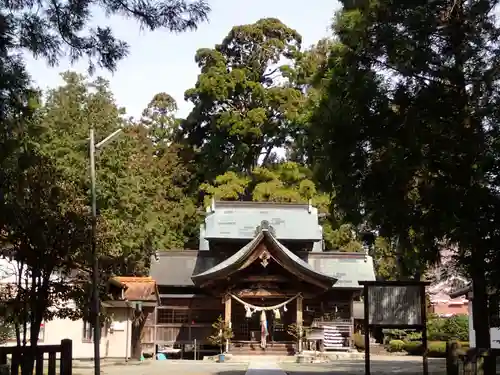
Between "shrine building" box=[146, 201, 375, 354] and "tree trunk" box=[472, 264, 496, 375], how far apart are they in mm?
15445

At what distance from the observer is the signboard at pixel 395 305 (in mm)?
13234

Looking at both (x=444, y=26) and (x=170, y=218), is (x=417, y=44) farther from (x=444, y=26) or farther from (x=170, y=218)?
(x=170, y=218)

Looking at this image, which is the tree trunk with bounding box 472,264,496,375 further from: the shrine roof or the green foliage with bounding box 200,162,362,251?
the green foliage with bounding box 200,162,362,251

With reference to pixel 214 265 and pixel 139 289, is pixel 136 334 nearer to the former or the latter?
pixel 139 289

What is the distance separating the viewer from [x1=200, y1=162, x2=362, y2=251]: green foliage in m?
42.3

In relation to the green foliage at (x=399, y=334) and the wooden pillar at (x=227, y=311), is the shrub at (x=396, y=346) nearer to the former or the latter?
the green foliage at (x=399, y=334)

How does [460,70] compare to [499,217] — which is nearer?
[499,217]

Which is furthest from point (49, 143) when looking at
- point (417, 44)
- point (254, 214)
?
point (417, 44)

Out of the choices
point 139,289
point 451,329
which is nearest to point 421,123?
→ point 139,289

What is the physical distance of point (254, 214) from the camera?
33875mm

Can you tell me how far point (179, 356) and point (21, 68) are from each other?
994 inches

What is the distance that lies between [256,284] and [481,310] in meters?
17.3

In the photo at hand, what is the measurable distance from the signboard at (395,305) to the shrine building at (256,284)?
44.9 feet

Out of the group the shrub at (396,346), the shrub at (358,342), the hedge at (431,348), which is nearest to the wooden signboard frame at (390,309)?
the hedge at (431,348)
